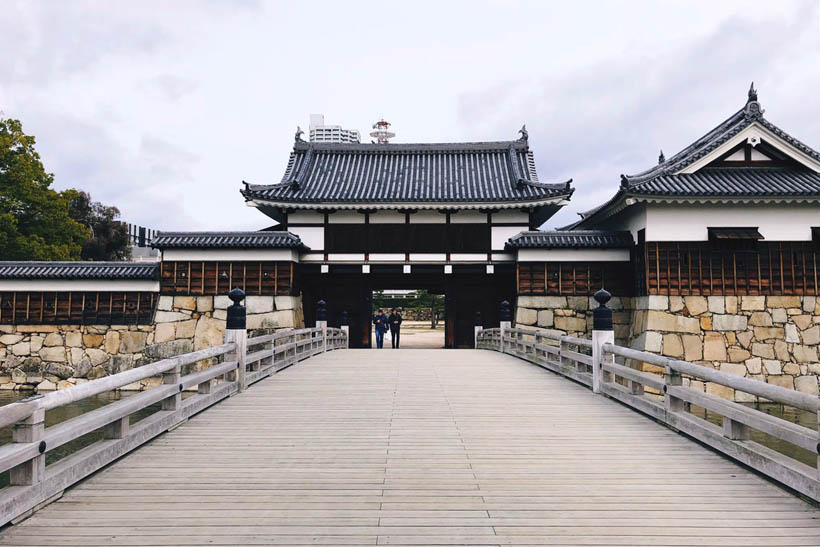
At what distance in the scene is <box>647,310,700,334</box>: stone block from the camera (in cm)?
1605

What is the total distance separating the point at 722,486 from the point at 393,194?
1763 cm

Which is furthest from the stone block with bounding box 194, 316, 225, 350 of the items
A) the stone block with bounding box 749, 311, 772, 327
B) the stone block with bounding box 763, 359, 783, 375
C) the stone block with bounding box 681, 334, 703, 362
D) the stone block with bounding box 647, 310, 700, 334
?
the stone block with bounding box 763, 359, 783, 375

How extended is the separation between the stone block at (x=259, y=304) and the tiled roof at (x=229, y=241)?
6.12 feet

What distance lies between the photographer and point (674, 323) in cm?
1606

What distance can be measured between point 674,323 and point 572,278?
12.1ft

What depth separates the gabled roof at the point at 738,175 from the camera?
1559 centimetres

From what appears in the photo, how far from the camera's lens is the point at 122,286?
60.7 feet

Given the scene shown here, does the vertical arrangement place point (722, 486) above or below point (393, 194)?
below

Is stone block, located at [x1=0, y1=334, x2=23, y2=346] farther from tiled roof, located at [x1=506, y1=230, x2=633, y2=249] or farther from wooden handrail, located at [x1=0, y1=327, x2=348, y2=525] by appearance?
tiled roof, located at [x1=506, y1=230, x2=633, y2=249]

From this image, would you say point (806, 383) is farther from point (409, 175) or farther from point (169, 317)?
point (169, 317)

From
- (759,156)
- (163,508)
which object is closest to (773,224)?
(759,156)

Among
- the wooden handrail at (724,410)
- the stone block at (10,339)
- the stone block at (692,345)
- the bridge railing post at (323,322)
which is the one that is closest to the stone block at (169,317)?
the stone block at (10,339)

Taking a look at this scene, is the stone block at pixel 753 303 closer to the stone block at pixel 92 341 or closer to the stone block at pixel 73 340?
the stone block at pixel 92 341

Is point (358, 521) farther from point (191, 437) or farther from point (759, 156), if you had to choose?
point (759, 156)
